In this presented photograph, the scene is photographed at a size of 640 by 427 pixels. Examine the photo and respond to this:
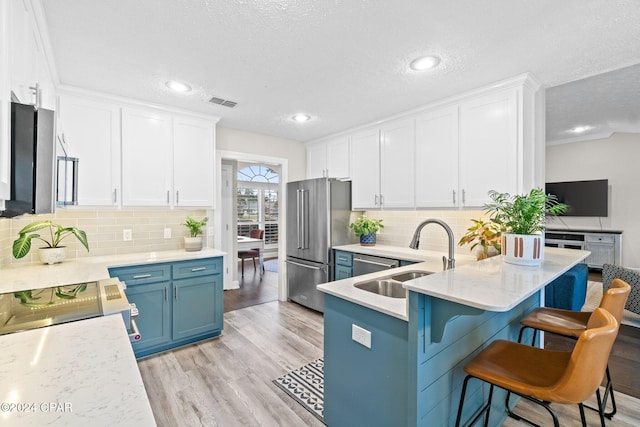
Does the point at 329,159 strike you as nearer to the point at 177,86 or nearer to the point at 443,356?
the point at 177,86

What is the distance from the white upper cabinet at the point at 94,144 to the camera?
2.55m

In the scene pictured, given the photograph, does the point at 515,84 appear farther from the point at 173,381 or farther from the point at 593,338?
the point at 173,381

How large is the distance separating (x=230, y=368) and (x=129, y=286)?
1120 millimetres

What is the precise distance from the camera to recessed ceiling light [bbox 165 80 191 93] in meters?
2.48

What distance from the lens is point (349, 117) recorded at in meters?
3.45

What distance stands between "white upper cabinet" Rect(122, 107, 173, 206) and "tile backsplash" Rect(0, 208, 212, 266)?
0.64 feet

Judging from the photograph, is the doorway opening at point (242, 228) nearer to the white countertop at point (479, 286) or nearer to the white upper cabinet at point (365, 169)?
the white upper cabinet at point (365, 169)

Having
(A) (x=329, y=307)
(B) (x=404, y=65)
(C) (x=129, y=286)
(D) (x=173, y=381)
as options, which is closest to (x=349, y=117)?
(B) (x=404, y=65)

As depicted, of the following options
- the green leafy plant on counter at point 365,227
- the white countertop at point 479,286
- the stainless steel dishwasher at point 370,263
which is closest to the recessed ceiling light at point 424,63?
the white countertop at point 479,286

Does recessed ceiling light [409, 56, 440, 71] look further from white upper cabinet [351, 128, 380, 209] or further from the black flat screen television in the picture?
the black flat screen television

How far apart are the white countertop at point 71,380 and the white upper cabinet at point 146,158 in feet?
6.78

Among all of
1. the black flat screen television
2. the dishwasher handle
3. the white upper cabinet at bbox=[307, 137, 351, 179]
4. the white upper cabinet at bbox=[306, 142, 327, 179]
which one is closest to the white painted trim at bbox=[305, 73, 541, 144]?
the white upper cabinet at bbox=[307, 137, 351, 179]

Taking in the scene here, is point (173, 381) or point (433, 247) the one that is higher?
point (433, 247)

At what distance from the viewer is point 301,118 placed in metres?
3.46
